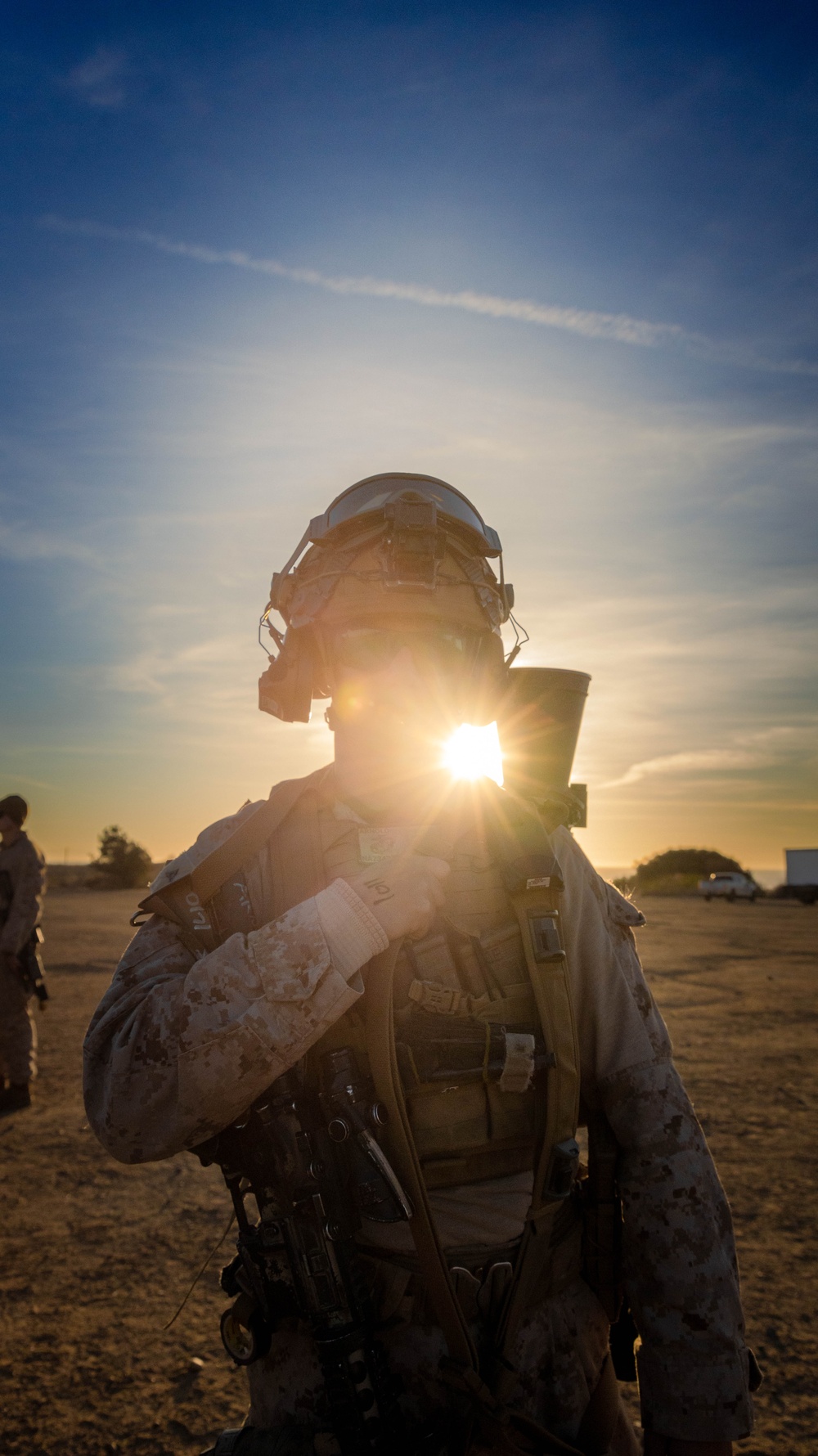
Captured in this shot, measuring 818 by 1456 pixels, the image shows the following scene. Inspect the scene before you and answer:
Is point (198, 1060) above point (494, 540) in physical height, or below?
below

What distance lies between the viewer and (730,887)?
41.9m

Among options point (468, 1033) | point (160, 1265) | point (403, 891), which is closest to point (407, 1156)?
point (468, 1033)

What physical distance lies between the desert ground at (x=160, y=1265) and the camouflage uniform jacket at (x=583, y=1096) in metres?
2.33

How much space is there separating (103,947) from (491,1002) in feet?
59.7

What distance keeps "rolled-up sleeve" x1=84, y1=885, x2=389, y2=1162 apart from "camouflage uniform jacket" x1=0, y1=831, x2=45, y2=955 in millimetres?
6388

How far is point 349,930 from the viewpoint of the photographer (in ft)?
5.36

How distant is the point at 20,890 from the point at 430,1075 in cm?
677

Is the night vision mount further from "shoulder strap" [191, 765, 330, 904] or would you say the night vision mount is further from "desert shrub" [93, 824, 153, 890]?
"desert shrub" [93, 824, 153, 890]

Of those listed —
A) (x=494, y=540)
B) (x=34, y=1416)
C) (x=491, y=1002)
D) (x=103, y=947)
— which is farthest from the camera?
(x=103, y=947)

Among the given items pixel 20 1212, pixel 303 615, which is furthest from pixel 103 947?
pixel 303 615

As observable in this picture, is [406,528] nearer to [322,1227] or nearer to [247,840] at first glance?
[247,840]

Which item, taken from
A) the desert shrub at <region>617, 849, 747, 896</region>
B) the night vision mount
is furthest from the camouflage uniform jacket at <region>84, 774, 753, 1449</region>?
the desert shrub at <region>617, 849, 747, 896</region>

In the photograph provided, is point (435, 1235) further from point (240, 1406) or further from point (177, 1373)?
point (177, 1373)

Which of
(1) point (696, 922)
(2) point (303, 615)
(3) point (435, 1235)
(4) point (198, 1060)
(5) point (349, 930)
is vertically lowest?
(1) point (696, 922)
